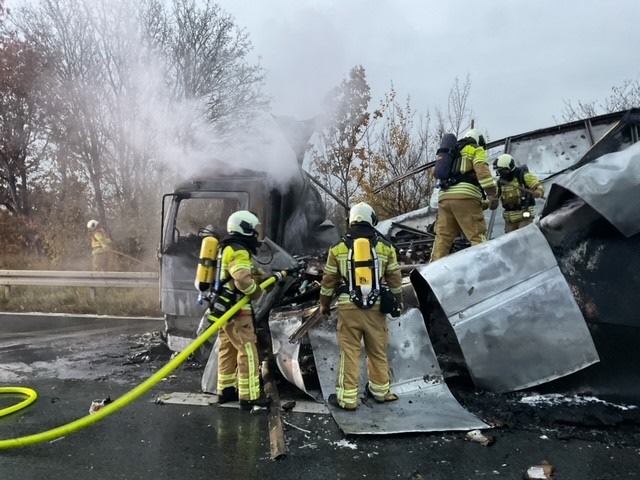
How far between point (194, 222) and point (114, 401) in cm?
223

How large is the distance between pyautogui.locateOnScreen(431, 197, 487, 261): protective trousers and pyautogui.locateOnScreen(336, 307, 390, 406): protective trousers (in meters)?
1.85

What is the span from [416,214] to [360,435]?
4.45m

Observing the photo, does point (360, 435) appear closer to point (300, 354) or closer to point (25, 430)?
point (300, 354)

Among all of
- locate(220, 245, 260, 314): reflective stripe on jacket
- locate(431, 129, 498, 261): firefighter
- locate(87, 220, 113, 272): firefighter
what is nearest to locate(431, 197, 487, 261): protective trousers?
locate(431, 129, 498, 261): firefighter

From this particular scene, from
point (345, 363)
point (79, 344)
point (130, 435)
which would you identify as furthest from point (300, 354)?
point (79, 344)

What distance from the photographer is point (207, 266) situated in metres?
4.67

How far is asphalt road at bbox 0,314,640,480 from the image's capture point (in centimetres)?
314

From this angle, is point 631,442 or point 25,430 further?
point 25,430

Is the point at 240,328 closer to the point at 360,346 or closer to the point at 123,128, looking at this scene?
the point at 360,346

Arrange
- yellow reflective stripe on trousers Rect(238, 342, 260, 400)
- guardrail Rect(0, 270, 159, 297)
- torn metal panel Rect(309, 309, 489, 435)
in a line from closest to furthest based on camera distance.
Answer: torn metal panel Rect(309, 309, 489, 435), yellow reflective stripe on trousers Rect(238, 342, 260, 400), guardrail Rect(0, 270, 159, 297)

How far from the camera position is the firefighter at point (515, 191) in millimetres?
6305

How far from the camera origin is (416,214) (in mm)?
7590

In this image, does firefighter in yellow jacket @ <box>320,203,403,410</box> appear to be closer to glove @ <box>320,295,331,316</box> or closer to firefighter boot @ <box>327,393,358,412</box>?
firefighter boot @ <box>327,393,358,412</box>

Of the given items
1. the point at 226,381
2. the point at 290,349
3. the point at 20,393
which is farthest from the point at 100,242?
the point at 290,349
